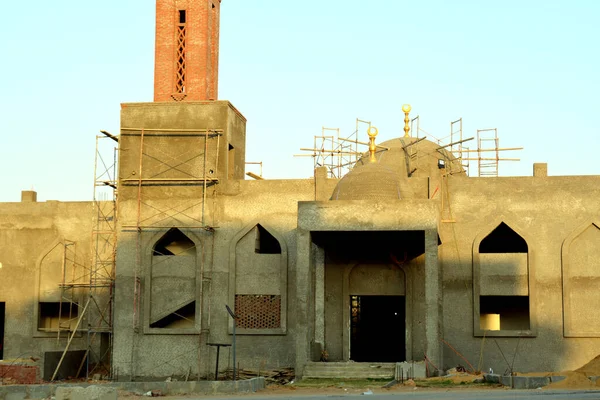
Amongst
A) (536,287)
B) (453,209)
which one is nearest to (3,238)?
(453,209)

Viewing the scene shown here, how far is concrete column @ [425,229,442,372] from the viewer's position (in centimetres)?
2327

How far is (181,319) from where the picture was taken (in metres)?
27.7

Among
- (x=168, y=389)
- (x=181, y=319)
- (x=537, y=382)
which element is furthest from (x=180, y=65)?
(x=537, y=382)

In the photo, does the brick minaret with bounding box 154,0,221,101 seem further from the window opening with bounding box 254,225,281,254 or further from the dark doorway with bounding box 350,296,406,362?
the dark doorway with bounding box 350,296,406,362

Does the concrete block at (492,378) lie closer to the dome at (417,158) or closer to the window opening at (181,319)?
the window opening at (181,319)

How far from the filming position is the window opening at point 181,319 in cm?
2752

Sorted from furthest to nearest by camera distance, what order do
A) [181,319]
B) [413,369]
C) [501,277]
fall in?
[181,319] → [501,277] → [413,369]

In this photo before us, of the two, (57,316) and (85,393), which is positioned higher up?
(57,316)

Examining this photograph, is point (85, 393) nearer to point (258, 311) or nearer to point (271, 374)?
point (271, 374)

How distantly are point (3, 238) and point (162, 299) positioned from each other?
6.64m

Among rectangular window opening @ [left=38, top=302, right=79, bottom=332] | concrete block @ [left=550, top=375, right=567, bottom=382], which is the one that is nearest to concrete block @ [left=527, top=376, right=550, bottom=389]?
concrete block @ [left=550, top=375, right=567, bottom=382]

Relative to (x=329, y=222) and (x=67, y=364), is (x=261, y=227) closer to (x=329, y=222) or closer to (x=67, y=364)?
(x=329, y=222)

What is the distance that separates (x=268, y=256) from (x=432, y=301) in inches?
224

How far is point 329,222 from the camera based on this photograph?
24.1m
